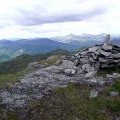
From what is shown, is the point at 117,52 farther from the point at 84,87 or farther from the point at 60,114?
the point at 60,114

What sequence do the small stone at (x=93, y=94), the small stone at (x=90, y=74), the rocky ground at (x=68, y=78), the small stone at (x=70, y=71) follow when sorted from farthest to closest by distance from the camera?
the small stone at (x=70, y=71), the small stone at (x=90, y=74), the rocky ground at (x=68, y=78), the small stone at (x=93, y=94)

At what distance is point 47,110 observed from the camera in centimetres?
3209

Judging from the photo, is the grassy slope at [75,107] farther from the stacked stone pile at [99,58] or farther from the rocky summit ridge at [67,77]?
the stacked stone pile at [99,58]

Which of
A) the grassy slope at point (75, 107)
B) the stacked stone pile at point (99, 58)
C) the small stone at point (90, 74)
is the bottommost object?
the grassy slope at point (75, 107)

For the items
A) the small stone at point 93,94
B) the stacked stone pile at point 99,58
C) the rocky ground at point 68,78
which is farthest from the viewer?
Answer: the stacked stone pile at point 99,58

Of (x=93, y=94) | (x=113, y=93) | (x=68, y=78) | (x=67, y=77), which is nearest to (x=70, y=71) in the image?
(x=67, y=77)

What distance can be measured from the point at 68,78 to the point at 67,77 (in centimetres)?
73

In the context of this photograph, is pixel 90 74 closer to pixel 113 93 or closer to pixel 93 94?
pixel 93 94

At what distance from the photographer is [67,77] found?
4194cm

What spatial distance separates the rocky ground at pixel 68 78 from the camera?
35.3m

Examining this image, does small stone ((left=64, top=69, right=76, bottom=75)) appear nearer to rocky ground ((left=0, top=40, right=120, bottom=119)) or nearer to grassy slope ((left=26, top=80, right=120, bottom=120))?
rocky ground ((left=0, top=40, right=120, bottom=119))

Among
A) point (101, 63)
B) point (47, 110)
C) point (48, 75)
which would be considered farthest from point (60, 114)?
point (101, 63)

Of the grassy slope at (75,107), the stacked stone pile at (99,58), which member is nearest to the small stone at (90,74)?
the stacked stone pile at (99,58)

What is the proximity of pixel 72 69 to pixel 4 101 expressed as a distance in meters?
13.8
